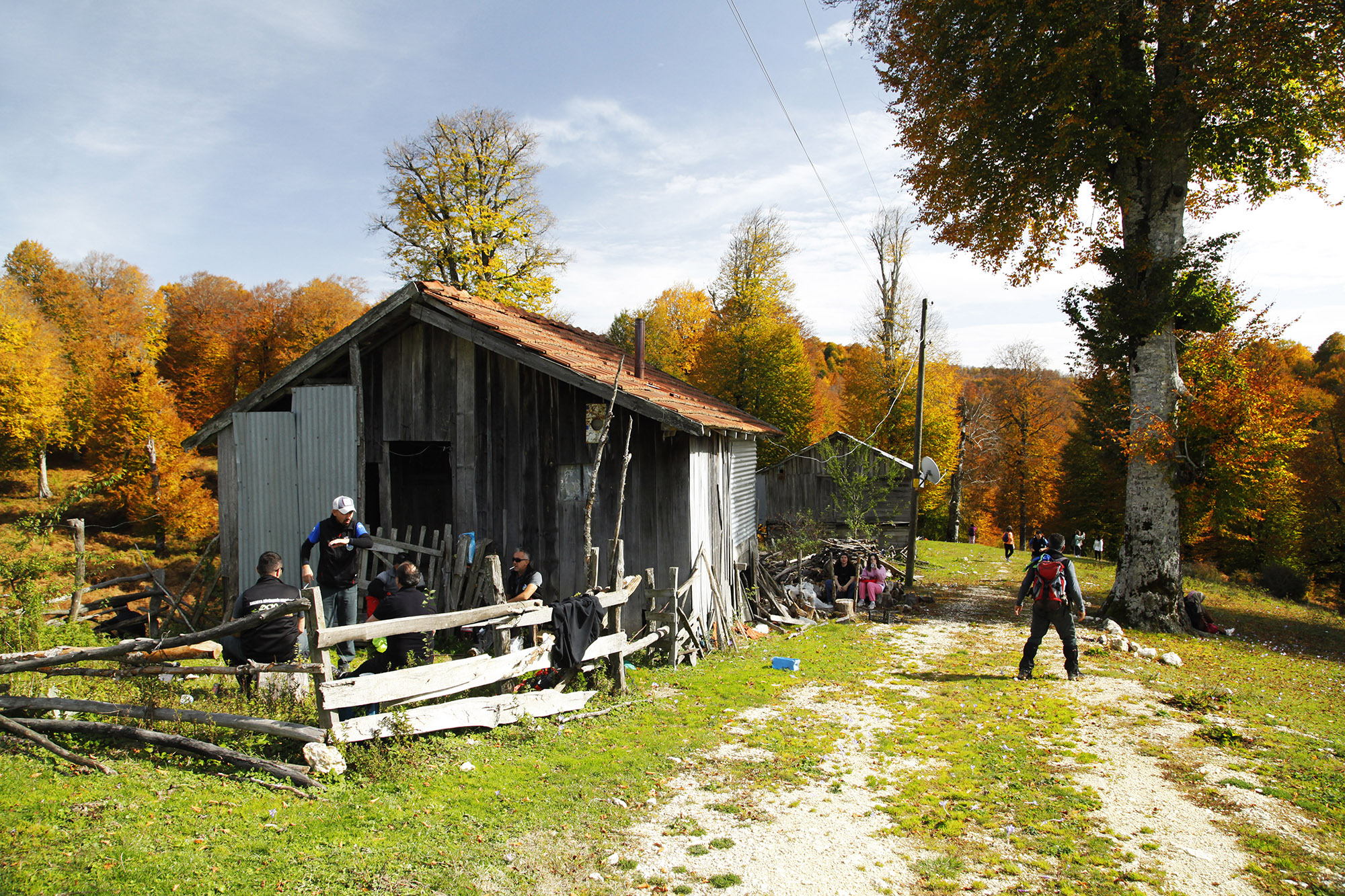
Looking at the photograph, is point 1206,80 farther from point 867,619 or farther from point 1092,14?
point 867,619

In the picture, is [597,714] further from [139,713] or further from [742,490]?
[742,490]

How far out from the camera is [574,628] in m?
7.78

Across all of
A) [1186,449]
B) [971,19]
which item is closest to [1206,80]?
[971,19]

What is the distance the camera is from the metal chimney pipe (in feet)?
39.7

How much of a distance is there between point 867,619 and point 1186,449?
7.41m

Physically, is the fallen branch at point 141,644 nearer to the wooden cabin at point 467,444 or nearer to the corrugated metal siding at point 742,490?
the wooden cabin at point 467,444

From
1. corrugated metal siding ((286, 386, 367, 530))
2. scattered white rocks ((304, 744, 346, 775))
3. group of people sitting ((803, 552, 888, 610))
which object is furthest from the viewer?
group of people sitting ((803, 552, 888, 610))

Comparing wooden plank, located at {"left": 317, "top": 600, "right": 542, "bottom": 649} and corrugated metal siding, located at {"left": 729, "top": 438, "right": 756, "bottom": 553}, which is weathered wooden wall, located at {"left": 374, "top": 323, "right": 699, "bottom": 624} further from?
wooden plank, located at {"left": 317, "top": 600, "right": 542, "bottom": 649}

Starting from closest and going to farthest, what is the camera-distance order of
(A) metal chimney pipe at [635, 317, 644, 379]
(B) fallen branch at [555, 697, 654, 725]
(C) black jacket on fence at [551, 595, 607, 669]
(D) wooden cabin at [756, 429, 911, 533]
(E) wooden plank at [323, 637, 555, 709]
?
1. (E) wooden plank at [323, 637, 555, 709]
2. (B) fallen branch at [555, 697, 654, 725]
3. (C) black jacket on fence at [551, 595, 607, 669]
4. (A) metal chimney pipe at [635, 317, 644, 379]
5. (D) wooden cabin at [756, 429, 911, 533]

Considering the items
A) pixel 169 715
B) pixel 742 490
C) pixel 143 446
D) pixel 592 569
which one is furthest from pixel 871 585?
pixel 143 446

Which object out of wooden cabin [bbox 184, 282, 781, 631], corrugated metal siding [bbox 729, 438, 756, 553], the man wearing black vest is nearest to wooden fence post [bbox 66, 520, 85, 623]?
wooden cabin [bbox 184, 282, 781, 631]

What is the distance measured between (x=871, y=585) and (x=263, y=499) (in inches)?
482

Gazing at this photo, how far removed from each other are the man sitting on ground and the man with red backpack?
7.68 meters

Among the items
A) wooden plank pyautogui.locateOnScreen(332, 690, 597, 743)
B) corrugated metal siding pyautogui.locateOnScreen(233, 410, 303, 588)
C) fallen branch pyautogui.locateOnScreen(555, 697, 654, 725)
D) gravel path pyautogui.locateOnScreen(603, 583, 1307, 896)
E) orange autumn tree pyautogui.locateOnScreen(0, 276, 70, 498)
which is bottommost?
gravel path pyautogui.locateOnScreen(603, 583, 1307, 896)
